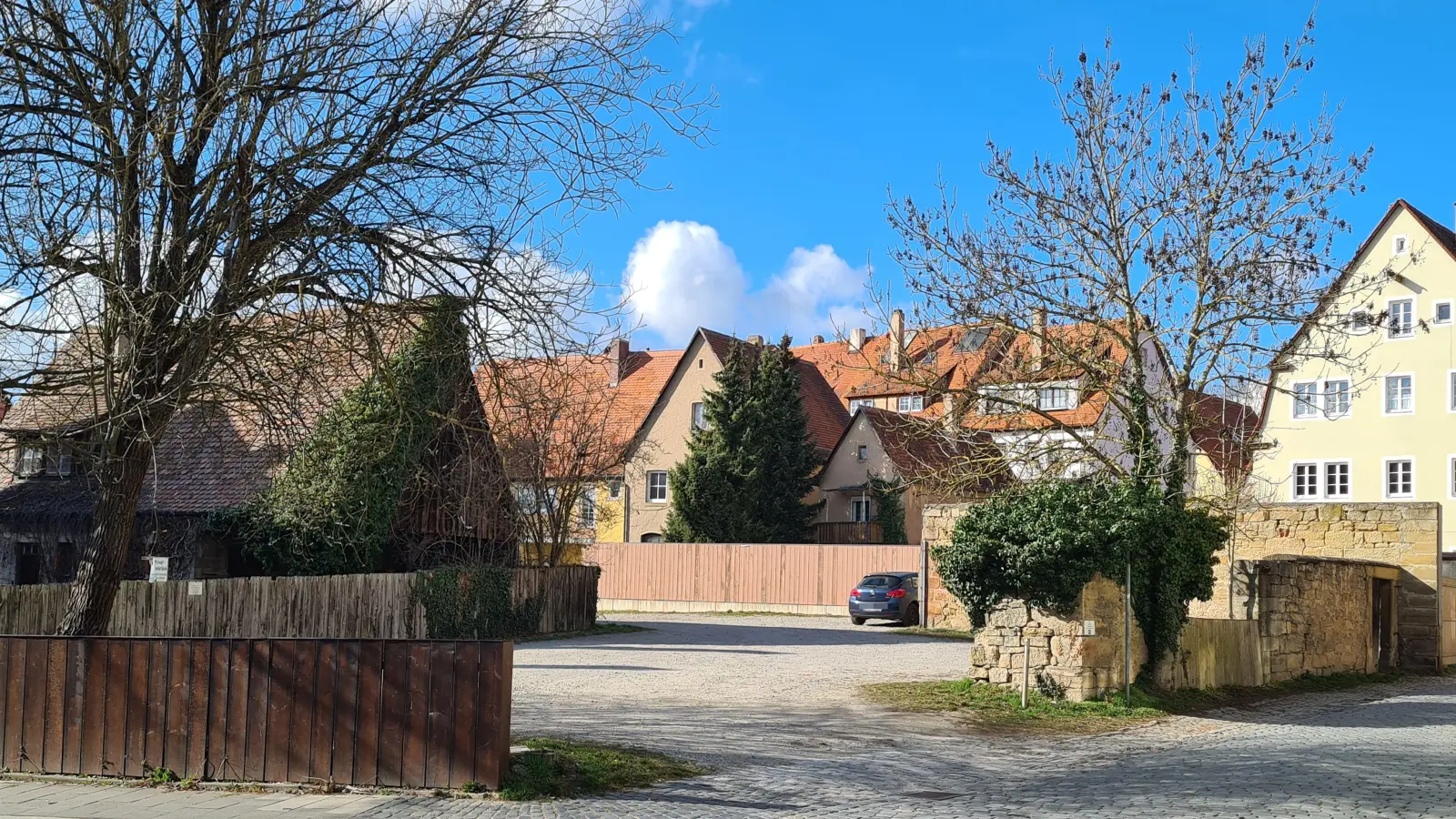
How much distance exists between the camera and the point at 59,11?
1010 cm

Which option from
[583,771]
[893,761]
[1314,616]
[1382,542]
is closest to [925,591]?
[1382,542]

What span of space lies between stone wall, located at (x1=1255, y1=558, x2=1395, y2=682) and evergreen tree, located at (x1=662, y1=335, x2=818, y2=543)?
23.5m

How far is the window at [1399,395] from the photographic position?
44375 millimetres

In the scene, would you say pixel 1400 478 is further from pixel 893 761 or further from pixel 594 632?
pixel 893 761

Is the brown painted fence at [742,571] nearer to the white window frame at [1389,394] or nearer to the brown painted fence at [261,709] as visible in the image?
the white window frame at [1389,394]

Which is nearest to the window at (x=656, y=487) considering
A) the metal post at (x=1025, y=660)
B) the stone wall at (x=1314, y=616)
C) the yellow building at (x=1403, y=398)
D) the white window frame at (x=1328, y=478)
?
the yellow building at (x=1403, y=398)

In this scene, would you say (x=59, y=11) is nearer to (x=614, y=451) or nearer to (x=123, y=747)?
(x=123, y=747)

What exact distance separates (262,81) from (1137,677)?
45.2ft

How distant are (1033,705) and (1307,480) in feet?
111

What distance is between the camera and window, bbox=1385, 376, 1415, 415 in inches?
1747

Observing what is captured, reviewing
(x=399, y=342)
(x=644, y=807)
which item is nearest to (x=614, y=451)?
(x=399, y=342)

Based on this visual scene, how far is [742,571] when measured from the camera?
146 feet

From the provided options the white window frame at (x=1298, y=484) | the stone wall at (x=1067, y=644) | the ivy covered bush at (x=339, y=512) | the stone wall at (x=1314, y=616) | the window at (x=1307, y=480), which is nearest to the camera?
the stone wall at (x=1067, y=644)

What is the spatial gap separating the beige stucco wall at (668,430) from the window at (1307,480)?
21512 millimetres
